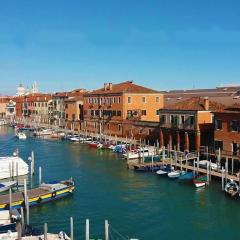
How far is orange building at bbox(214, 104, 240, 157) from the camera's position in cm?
3834

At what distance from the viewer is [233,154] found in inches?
1516

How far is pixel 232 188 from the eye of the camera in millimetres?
31266

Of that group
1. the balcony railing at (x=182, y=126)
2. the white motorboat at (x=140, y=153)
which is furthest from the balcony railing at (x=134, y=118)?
the white motorboat at (x=140, y=153)

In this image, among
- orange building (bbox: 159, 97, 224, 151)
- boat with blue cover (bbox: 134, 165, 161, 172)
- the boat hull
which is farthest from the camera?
orange building (bbox: 159, 97, 224, 151)

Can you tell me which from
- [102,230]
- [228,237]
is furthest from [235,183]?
[102,230]

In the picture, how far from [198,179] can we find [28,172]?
51.2 ft

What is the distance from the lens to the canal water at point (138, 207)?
24.5m

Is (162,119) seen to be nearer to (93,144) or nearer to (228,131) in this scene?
(228,131)

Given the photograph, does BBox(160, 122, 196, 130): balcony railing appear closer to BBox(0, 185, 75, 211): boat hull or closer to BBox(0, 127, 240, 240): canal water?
BBox(0, 127, 240, 240): canal water

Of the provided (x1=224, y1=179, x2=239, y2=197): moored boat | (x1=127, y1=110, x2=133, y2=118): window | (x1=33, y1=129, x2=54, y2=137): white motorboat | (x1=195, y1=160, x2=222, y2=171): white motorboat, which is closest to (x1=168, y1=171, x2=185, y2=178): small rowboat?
(x1=195, y1=160, x2=222, y2=171): white motorboat

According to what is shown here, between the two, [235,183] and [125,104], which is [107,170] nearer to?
[235,183]

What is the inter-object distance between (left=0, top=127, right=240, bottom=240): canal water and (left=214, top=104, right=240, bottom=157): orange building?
5315mm

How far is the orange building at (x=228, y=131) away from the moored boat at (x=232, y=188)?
6881 millimetres

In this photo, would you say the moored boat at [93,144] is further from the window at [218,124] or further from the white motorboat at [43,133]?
the window at [218,124]
